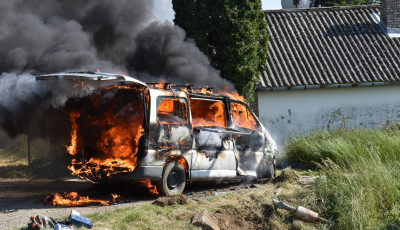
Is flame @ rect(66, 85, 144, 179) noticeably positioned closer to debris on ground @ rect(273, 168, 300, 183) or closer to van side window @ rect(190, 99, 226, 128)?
van side window @ rect(190, 99, 226, 128)

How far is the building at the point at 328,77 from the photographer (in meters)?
16.2

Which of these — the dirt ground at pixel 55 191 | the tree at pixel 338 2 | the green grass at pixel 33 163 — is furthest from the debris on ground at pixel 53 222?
the tree at pixel 338 2

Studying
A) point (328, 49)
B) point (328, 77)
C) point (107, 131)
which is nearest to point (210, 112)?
point (107, 131)

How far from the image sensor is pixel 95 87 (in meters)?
7.96

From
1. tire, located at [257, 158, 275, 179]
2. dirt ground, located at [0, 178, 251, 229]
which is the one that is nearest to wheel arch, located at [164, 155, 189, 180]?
dirt ground, located at [0, 178, 251, 229]

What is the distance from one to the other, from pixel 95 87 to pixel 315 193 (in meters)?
4.26

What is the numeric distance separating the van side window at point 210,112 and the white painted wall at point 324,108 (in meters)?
6.73

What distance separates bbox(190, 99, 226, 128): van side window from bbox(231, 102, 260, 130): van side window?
0.32m

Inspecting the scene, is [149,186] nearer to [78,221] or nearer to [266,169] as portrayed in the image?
[78,221]

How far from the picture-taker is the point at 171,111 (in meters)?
8.09

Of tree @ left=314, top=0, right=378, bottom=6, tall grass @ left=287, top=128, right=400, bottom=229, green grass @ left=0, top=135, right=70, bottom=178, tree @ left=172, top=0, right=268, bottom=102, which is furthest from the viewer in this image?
tree @ left=314, top=0, right=378, bottom=6

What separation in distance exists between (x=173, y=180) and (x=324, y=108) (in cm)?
1004

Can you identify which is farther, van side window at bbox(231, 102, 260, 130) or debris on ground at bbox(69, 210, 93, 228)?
van side window at bbox(231, 102, 260, 130)

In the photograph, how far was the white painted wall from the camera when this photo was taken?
16172 mm
